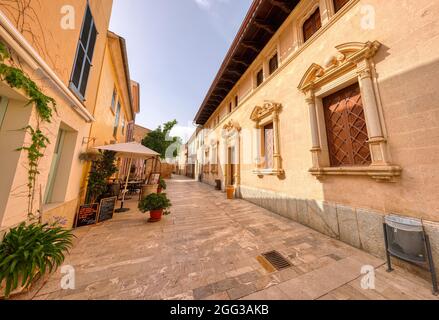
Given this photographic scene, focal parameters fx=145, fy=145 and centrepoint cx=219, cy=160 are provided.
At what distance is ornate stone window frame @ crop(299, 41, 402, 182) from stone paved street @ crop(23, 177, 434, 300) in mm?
1678

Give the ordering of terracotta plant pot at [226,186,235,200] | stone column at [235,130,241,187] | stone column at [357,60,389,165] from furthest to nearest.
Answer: stone column at [235,130,241,187] < terracotta plant pot at [226,186,235,200] < stone column at [357,60,389,165]

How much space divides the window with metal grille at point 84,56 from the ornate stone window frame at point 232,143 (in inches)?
Result: 272

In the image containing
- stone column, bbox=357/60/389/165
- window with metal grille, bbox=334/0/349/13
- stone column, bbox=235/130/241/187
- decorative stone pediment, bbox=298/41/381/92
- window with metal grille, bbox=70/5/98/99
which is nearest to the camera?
stone column, bbox=357/60/389/165

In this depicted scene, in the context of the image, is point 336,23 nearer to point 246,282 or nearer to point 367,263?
point 367,263

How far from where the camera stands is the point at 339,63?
3.73 metres

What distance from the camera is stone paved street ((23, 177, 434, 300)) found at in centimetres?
192

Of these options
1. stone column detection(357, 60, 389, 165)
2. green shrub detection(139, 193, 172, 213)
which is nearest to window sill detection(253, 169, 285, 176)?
stone column detection(357, 60, 389, 165)

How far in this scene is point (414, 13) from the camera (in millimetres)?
2633

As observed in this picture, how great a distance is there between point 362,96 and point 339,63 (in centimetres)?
120

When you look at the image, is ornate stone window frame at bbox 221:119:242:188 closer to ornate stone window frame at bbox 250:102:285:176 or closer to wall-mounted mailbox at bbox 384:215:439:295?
ornate stone window frame at bbox 250:102:285:176

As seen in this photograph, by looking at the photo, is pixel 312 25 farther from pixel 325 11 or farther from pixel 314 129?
pixel 314 129

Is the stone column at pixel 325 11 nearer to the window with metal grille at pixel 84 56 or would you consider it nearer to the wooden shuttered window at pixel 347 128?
the wooden shuttered window at pixel 347 128

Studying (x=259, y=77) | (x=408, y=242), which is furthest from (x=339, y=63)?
(x=259, y=77)

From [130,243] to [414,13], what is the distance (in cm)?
708
